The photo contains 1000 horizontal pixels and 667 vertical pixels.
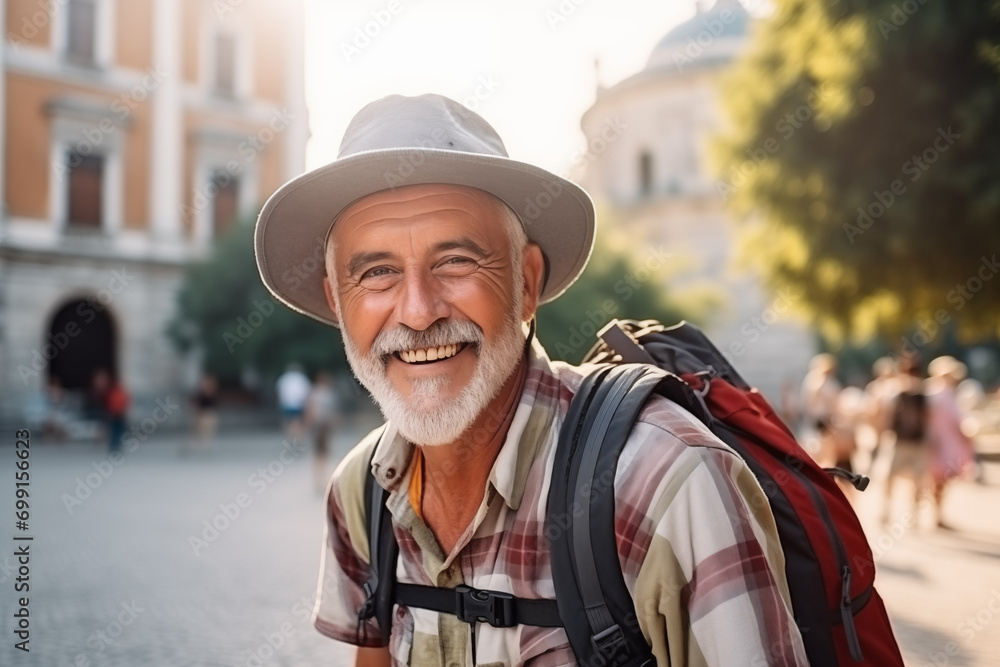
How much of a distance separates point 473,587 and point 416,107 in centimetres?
108

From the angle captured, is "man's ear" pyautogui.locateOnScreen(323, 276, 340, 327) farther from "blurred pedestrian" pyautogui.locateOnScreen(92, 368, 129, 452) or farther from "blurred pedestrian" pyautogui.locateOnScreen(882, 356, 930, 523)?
"blurred pedestrian" pyautogui.locateOnScreen(92, 368, 129, 452)

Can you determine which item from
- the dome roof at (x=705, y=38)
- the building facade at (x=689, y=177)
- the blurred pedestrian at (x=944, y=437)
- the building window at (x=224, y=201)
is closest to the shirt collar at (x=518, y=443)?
the blurred pedestrian at (x=944, y=437)

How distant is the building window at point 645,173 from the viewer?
4206 centimetres

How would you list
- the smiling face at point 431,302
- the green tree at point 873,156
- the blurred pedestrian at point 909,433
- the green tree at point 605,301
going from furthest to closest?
1. the green tree at point 605,301
2. the green tree at point 873,156
3. the blurred pedestrian at point 909,433
4. the smiling face at point 431,302

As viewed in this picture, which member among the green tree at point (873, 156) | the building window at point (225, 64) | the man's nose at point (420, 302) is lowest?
the man's nose at point (420, 302)

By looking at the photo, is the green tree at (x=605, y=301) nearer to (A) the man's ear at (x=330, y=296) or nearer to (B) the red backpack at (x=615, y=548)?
(A) the man's ear at (x=330, y=296)

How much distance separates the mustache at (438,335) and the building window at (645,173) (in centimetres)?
4119

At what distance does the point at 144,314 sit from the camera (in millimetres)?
27344

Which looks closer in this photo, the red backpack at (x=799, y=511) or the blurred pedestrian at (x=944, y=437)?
the red backpack at (x=799, y=511)

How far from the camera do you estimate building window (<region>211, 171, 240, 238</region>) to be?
96.3 ft

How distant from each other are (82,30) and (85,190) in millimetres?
4807

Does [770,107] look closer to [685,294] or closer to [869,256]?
[869,256]

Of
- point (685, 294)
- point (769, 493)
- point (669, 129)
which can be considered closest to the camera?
point (769, 493)

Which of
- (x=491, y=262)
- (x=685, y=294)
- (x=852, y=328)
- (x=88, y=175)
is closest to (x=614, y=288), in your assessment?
(x=685, y=294)
